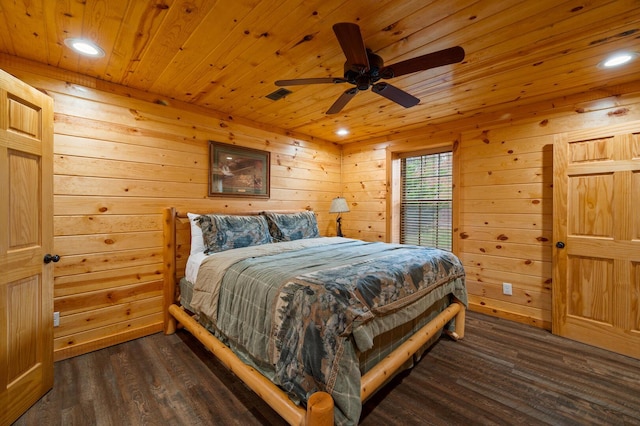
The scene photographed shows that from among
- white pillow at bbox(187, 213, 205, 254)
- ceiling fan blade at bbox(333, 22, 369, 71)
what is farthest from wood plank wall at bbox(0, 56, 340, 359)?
ceiling fan blade at bbox(333, 22, 369, 71)

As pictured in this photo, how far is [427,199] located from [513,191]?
3.42ft

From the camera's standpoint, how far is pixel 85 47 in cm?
197

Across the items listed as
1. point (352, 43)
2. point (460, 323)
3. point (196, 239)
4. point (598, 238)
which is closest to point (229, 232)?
point (196, 239)

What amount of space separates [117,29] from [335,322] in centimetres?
226

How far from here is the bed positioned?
1.38 metres

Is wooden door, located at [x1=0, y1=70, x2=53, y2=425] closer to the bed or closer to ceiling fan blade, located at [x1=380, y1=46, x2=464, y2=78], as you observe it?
the bed

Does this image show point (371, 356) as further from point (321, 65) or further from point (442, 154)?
point (442, 154)

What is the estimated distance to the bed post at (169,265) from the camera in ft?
9.07

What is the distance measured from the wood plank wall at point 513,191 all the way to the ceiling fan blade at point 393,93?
64.2 inches

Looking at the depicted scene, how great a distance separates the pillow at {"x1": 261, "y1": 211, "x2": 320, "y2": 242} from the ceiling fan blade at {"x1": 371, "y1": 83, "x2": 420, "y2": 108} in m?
1.86

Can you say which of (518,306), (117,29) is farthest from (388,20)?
(518,306)

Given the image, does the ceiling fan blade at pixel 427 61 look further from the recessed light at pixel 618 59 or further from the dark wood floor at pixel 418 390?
the dark wood floor at pixel 418 390

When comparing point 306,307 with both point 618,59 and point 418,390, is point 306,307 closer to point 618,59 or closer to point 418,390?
point 418,390

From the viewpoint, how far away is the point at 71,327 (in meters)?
2.35
